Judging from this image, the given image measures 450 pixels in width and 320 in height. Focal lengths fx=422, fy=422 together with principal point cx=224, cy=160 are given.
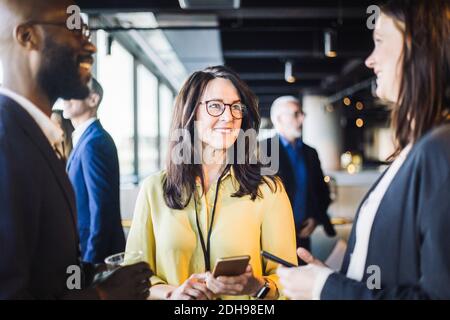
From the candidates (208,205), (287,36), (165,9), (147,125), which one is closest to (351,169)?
(287,36)

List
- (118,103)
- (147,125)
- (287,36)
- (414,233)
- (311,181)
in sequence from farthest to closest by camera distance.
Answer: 1. (287,36)
2. (311,181)
3. (147,125)
4. (118,103)
5. (414,233)

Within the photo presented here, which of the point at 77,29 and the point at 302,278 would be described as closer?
the point at 302,278

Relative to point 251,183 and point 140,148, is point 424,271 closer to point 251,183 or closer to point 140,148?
point 251,183

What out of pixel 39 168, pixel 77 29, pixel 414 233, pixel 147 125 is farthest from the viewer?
pixel 147 125

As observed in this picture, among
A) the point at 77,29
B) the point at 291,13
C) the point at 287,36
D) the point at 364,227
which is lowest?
the point at 364,227

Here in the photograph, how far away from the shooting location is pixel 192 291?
1.45m

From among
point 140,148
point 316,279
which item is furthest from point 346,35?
point 316,279

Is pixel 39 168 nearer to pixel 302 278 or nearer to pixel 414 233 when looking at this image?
pixel 302 278

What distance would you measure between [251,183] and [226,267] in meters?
0.34

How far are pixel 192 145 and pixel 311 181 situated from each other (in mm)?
649

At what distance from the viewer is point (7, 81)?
Answer: 1.23 m

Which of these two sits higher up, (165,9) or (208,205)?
(165,9)
